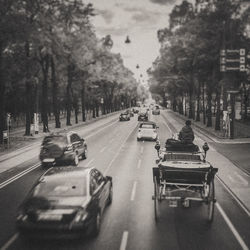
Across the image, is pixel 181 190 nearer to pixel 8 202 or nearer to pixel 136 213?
pixel 136 213

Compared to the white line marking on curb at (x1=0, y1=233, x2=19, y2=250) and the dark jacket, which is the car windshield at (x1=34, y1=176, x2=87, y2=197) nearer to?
the white line marking on curb at (x1=0, y1=233, x2=19, y2=250)

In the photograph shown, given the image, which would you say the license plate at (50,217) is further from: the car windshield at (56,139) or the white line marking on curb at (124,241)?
the car windshield at (56,139)

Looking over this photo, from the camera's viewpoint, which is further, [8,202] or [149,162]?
[149,162]

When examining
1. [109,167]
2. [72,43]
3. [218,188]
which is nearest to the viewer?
[218,188]

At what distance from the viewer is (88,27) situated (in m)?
49.2

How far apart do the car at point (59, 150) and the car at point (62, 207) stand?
904cm

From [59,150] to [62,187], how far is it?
9.95 m

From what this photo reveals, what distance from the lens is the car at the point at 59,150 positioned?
771 inches

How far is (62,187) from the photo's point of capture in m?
9.80

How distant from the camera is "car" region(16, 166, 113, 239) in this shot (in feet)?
28.2

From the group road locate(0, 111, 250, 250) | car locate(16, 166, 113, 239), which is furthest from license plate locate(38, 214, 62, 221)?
road locate(0, 111, 250, 250)

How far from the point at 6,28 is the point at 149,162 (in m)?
16.0

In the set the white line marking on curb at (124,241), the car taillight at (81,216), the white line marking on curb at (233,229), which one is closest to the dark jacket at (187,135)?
the white line marking on curb at (233,229)

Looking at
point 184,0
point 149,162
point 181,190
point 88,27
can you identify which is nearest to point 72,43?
point 88,27
